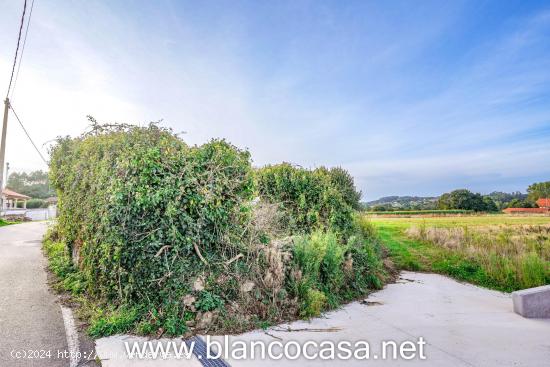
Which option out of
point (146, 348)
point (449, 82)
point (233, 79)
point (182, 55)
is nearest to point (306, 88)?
point (233, 79)

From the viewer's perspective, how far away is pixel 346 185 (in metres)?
10.6

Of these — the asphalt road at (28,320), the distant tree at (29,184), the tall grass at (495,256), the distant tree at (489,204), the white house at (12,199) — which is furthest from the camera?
the distant tree at (29,184)

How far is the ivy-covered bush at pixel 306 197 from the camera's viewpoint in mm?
8484

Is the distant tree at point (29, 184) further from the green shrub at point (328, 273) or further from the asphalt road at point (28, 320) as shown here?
the green shrub at point (328, 273)

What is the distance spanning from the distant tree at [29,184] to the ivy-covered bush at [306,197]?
64.0 metres

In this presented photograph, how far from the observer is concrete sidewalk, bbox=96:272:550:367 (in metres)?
3.21

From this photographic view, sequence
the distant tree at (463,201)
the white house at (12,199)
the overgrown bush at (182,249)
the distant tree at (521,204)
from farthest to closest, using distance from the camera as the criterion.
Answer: the distant tree at (463,201) → the white house at (12,199) → the distant tree at (521,204) → the overgrown bush at (182,249)

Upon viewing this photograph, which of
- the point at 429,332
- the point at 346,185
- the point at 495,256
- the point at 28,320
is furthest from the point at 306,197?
the point at 28,320

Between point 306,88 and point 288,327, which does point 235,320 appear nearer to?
point 288,327

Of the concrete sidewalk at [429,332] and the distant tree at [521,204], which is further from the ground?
the distant tree at [521,204]

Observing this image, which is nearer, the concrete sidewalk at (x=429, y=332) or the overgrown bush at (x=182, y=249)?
the concrete sidewalk at (x=429, y=332)

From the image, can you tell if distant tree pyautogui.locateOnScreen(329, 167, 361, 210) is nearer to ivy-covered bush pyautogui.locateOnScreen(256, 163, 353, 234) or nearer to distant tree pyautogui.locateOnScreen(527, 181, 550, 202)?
ivy-covered bush pyautogui.locateOnScreen(256, 163, 353, 234)

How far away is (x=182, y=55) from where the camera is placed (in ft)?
29.9

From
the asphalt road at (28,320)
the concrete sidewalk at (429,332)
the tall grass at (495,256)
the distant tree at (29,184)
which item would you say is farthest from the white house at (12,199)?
the tall grass at (495,256)
